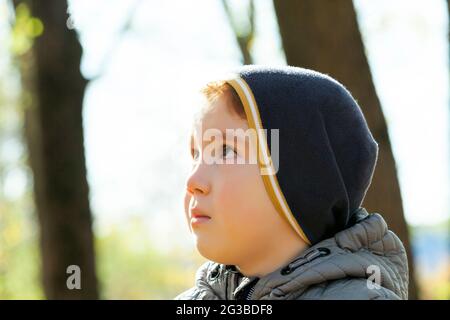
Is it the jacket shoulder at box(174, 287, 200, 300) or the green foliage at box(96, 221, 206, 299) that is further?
the green foliage at box(96, 221, 206, 299)

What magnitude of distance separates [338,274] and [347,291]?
71 millimetres

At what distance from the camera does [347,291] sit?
2.47 metres

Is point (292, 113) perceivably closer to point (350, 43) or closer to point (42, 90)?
point (350, 43)

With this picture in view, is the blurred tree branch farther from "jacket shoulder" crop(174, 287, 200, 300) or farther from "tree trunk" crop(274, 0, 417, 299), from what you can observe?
"jacket shoulder" crop(174, 287, 200, 300)

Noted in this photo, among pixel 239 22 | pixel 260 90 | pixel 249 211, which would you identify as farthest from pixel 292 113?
pixel 239 22

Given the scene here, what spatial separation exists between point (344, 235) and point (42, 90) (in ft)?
16.8

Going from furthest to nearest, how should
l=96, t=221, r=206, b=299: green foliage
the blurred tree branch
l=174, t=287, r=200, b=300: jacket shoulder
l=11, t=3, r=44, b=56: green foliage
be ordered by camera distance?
1. l=96, t=221, r=206, b=299: green foliage
2. the blurred tree branch
3. l=11, t=3, r=44, b=56: green foliage
4. l=174, t=287, r=200, b=300: jacket shoulder

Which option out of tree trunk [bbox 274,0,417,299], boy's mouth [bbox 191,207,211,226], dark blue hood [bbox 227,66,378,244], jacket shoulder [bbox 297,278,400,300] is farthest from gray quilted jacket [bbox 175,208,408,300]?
tree trunk [bbox 274,0,417,299]

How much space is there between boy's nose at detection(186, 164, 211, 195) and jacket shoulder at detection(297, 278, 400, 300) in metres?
0.47

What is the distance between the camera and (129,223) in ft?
115

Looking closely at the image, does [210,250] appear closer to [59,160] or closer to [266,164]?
[266,164]

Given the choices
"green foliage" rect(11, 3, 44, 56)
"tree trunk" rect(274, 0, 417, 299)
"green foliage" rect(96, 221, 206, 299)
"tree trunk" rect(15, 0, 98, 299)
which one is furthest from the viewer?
"green foliage" rect(96, 221, 206, 299)

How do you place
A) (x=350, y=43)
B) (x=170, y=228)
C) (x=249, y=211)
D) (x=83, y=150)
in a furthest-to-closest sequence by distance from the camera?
(x=170, y=228)
(x=83, y=150)
(x=350, y=43)
(x=249, y=211)

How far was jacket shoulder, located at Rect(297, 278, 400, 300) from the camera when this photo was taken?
2.45 m
